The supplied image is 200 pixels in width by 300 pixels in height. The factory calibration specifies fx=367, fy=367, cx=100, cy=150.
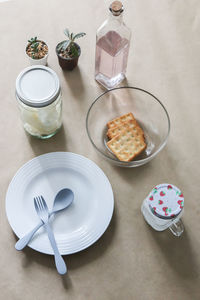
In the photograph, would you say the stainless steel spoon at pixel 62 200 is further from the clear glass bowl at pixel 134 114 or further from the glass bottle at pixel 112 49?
the glass bottle at pixel 112 49

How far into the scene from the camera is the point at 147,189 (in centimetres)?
107

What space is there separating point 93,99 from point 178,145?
0.31 m

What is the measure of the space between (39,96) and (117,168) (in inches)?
12.4

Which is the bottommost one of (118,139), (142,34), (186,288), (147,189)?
(186,288)

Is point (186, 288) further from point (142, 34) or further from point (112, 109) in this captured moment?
point (142, 34)

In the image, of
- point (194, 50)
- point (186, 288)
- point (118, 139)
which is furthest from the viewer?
point (194, 50)

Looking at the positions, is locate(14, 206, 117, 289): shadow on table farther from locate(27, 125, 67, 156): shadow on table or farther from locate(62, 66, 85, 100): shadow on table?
locate(62, 66, 85, 100): shadow on table

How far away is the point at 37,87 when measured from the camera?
3.16 feet

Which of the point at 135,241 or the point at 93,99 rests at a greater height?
the point at 93,99

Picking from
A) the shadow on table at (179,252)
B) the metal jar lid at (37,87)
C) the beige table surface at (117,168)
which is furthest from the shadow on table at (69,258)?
the metal jar lid at (37,87)

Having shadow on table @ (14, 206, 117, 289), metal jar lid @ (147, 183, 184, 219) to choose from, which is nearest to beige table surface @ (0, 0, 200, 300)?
shadow on table @ (14, 206, 117, 289)

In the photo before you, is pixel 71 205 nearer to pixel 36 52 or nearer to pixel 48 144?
pixel 48 144

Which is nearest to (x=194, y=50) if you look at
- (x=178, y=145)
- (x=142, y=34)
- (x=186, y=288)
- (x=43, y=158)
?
(x=142, y=34)

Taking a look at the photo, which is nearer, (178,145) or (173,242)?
(173,242)
